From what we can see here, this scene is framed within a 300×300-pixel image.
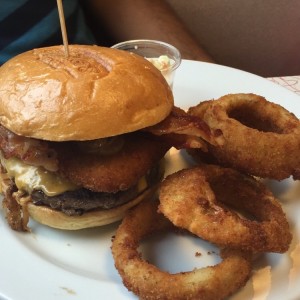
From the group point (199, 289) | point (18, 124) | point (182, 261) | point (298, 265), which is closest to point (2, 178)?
point (18, 124)

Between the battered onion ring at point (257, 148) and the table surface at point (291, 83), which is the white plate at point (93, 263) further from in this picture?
the table surface at point (291, 83)

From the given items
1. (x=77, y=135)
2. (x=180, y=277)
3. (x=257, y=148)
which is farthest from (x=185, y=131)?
(x=180, y=277)

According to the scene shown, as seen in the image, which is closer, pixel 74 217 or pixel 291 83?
pixel 74 217

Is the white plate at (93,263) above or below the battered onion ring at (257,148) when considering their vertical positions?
below

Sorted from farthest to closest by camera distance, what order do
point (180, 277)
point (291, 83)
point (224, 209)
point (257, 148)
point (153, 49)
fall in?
point (153, 49), point (291, 83), point (257, 148), point (224, 209), point (180, 277)

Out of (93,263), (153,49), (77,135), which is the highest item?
(77,135)

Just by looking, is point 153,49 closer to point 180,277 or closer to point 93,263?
point 93,263

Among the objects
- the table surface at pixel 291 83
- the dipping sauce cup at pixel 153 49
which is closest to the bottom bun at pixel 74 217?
the dipping sauce cup at pixel 153 49
